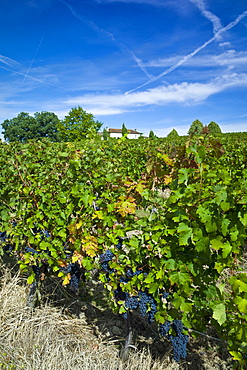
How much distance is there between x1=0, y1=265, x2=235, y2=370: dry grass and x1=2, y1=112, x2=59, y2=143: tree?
1876 inches

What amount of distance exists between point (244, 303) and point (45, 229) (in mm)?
1987

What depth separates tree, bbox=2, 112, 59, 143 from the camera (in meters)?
47.6

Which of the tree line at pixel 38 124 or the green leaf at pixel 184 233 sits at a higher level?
the tree line at pixel 38 124

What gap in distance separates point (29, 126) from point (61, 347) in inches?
1965

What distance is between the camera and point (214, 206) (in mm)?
1546

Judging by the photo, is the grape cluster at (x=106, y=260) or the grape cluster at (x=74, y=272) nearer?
the grape cluster at (x=106, y=260)

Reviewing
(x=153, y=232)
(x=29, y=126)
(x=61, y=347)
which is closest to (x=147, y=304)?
(x=153, y=232)

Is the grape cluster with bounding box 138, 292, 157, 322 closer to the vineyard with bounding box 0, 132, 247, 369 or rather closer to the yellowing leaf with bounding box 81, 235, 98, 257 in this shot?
the vineyard with bounding box 0, 132, 247, 369

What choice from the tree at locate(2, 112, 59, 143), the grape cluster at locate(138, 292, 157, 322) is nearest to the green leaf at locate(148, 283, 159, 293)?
the grape cluster at locate(138, 292, 157, 322)

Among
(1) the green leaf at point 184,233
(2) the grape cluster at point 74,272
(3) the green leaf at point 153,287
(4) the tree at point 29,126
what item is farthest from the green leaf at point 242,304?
(4) the tree at point 29,126

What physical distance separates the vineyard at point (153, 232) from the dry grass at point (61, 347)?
175 mm

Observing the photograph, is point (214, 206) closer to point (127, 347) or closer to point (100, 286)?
point (127, 347)

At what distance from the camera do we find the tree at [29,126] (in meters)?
47.6

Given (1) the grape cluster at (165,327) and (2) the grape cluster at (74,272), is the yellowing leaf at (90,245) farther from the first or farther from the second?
(1) the grape cluster at (165,327)
